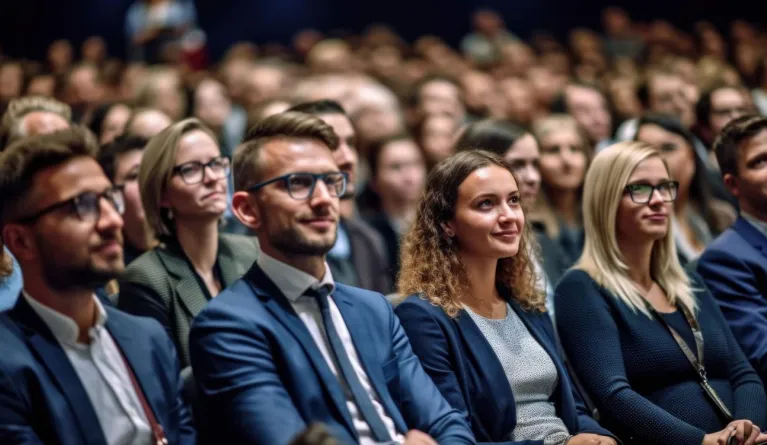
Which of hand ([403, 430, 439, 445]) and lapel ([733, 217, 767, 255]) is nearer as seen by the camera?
hand ([403, 430, 439, 445])

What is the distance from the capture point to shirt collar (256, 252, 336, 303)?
2.35m

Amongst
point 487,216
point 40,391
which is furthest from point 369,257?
point 40,391

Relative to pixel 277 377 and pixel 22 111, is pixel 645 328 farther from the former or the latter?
pixel 22 111

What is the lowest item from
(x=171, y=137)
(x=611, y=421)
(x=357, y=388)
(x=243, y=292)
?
(x=611, y=421)

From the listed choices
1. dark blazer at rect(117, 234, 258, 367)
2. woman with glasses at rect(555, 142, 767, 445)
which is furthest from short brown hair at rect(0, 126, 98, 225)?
woman with glasses at rect(555, 142, 767, 445)

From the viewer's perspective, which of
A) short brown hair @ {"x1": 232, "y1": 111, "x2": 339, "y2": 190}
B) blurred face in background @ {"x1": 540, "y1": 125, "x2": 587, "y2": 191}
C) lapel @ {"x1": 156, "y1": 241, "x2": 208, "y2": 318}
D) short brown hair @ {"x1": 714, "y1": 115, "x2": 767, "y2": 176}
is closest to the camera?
short brown hair @ {"x1": 232, "y1": 111, "x2": 339, "y2": 190}

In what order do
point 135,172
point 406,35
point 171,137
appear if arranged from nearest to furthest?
point 171,137 < point 135,172 < point 406,35

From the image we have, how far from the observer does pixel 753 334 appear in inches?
125

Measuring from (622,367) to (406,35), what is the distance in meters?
9.19

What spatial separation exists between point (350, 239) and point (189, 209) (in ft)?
3.71

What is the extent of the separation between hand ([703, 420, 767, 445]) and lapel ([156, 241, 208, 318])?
141 centimetres

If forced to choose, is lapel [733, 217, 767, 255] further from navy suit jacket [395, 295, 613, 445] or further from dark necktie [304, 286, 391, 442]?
dark necktie [304, 286, 391, 442]

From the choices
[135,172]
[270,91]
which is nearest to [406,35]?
[270,91]

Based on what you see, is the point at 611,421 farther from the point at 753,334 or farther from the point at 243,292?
the point at 243,292
